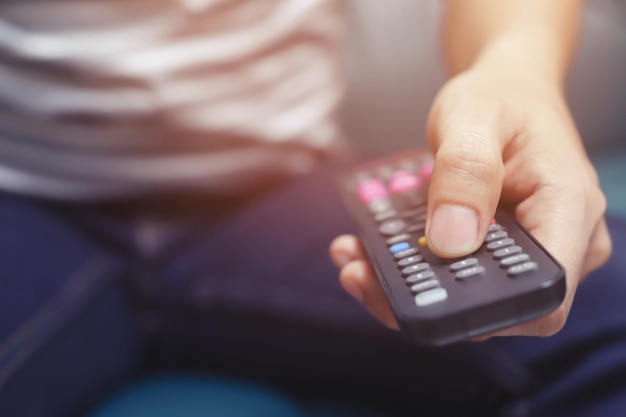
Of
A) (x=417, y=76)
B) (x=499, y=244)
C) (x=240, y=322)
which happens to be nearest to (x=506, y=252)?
(x=499, y=244)

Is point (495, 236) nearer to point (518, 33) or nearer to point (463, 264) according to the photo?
point (463, 264)

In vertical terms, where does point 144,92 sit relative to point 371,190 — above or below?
above

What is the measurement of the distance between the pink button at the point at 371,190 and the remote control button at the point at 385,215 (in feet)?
0.08

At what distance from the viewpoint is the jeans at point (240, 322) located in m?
0.36

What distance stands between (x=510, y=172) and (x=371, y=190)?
0.11m

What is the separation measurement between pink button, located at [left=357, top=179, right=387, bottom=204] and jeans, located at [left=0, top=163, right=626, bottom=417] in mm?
37

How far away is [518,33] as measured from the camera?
0.38 m

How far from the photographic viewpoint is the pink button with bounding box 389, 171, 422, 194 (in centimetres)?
38

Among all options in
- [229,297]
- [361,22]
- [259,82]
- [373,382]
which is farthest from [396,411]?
[361,22]

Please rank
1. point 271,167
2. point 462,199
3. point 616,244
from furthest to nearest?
point 271,167 → point 616,244 → point 462,199

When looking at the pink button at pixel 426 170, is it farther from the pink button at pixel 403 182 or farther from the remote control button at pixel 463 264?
the remote control button at pixel 463 264

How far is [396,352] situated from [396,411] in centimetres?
4

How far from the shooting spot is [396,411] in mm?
410

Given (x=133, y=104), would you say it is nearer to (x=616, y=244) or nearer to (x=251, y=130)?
(x=251, y=130)
